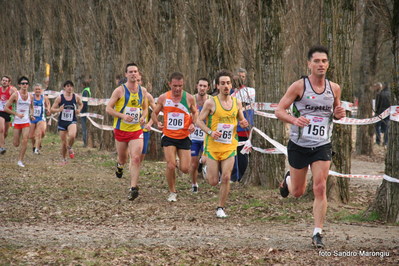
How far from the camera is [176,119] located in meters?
9.05

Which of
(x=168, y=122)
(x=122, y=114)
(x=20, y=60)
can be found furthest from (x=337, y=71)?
(x=20, y=60)

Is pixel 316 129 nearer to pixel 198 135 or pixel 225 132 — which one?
pixel 225 132

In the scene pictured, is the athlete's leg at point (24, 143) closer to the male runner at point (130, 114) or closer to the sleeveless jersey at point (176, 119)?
the male runner at point (130, 114)

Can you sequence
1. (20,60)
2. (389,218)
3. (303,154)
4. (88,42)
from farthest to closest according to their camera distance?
(20,60) < (88,42) < (389,218) < (303,154)

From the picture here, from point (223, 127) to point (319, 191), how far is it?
249 cm

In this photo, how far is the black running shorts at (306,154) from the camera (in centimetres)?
569

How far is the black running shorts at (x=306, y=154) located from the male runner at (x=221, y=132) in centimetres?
171

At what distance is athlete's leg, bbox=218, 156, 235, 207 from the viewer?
746 centimetres

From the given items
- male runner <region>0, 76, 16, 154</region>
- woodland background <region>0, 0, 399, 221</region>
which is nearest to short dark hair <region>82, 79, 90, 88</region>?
woodland background <region>0, 0, 399, 221</region>

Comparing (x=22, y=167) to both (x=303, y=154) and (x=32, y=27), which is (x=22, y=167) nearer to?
(x=303, y=154)

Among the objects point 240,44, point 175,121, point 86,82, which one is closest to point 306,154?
point 175,121

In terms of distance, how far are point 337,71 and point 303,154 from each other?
2.65m

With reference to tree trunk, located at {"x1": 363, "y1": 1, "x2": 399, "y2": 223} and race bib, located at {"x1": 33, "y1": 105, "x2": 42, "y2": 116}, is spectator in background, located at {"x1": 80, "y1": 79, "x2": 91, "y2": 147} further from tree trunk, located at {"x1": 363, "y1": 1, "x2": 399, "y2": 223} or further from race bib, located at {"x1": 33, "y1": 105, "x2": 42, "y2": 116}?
tree trunk, located at {"x1": 363, "y1": 1, "x2": 399, "y2": 223}

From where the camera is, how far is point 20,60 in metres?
31.7
